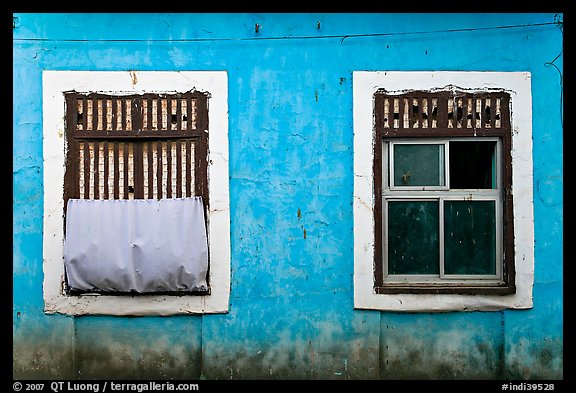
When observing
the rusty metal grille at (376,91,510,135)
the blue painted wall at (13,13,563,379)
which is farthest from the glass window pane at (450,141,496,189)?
the blue painted wall at (13,13,563,379)

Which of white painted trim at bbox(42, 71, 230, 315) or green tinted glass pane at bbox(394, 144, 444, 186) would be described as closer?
white painted trim at bbox(42, 71, 230, 315)

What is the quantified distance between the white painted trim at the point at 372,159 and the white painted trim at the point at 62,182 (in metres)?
1.15

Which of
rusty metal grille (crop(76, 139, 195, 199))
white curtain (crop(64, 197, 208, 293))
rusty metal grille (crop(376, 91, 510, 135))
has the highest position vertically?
rusty metal grille (crop(376, 91, 510, 135))

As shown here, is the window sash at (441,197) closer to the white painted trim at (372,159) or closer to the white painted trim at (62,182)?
the white painted trim at (372,159)

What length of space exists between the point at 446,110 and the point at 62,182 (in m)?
3.36

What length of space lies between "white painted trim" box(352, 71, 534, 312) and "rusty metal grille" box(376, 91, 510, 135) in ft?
0.23

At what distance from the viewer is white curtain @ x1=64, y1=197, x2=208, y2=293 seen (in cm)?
520

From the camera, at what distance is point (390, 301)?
536 cm

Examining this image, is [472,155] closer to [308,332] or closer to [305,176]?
[305,176]

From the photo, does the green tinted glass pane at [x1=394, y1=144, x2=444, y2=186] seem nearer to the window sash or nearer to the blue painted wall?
the window sash

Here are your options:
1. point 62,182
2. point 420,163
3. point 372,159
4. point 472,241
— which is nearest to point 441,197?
point 420,163

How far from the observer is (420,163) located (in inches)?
214
